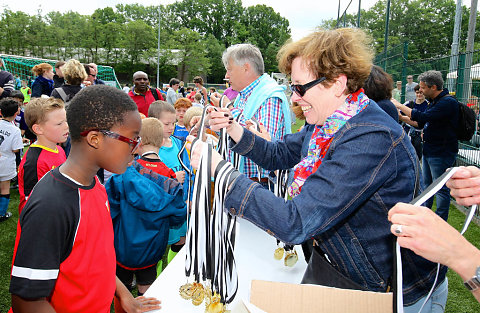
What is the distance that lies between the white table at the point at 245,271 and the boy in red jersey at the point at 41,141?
1.91 metres

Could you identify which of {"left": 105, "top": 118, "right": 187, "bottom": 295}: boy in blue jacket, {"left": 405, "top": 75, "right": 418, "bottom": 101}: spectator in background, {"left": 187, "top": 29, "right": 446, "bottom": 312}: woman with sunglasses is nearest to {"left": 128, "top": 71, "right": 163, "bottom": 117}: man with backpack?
{"left": 105, "top": 118, "right": 187, "bottom": 295}: boy in blue jacket

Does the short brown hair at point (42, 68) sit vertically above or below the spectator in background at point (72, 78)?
above

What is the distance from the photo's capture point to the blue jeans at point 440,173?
5.33 metres

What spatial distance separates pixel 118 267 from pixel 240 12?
91814mm

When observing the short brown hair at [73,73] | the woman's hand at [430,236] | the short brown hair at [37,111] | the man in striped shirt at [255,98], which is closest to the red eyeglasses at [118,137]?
the man in striped shirt at [255,98]

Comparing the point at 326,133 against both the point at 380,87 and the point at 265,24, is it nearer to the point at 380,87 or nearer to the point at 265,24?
the point at 380,87

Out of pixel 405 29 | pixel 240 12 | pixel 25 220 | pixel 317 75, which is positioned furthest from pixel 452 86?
pixel 240 12

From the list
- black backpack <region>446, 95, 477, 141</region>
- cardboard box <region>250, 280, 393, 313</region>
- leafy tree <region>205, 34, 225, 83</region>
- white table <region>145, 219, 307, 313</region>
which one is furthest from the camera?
leafy tree <region>205, 34, 225, 83</region>

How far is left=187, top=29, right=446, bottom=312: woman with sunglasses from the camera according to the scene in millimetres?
1324

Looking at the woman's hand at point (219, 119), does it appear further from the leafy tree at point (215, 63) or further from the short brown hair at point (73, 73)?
the leafy tree at point (215, 63)

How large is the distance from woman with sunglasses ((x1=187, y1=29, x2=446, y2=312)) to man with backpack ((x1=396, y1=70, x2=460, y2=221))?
A: 4.50m

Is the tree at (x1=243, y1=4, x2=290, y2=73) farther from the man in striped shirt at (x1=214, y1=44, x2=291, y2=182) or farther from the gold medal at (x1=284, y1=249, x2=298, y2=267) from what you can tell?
the gold medal at (x1=284, y1=249, x2=298, y2=267)

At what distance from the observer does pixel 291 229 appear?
131 cm

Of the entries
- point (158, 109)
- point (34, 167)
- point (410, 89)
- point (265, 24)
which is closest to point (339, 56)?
point (34, 167)
